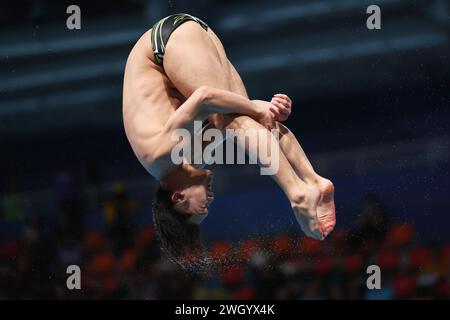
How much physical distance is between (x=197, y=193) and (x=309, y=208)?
1.61 ft

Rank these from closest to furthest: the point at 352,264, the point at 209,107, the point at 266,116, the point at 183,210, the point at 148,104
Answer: the point at 209,107
the point at 266,116
the point at 148,104
the point at 183,210
the point at 352,264

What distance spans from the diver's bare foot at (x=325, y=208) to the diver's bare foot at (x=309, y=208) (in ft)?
0.08

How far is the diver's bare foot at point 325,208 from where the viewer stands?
3658 millimetres

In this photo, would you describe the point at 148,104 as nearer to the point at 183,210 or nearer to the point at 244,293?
the point at 183,210

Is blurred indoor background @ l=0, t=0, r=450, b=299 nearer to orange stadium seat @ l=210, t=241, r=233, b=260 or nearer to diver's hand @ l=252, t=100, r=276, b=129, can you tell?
orange stadium seat @ l=210, t=241, r=233, b=260

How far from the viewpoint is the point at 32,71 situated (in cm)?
667

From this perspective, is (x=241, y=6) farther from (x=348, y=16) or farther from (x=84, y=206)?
(x=84, y=206)

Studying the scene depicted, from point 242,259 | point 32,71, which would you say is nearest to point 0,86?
point 32,71

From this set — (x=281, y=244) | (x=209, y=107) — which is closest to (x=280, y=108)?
(x=209, y=107)

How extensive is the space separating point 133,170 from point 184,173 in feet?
9.39

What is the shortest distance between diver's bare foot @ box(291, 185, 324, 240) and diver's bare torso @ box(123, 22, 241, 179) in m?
0.54

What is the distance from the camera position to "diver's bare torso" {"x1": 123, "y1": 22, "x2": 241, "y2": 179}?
3656 mm

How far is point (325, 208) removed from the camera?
369 cm

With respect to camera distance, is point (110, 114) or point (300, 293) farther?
point (110, 114)
